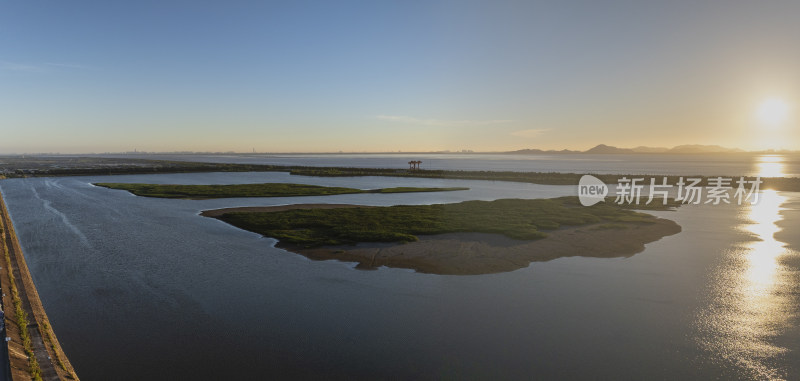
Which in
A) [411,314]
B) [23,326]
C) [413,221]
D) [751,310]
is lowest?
[411,314]

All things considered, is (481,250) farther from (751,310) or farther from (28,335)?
(28,335)

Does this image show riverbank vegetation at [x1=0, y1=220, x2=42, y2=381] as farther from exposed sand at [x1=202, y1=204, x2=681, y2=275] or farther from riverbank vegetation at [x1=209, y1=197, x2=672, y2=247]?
riverbank vegetation at [x1=209, y1=197, x2=672, y2=247]

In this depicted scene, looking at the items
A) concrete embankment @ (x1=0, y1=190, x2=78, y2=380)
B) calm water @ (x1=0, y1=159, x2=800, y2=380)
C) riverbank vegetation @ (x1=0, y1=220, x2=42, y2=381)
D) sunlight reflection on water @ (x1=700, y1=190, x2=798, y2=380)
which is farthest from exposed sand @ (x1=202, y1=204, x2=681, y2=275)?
riverbank vegetation @ (x1=0, y1=220, x2=42, y2=381)

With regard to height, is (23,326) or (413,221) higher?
(413,221)

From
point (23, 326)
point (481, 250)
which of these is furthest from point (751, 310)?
point (23, 326)

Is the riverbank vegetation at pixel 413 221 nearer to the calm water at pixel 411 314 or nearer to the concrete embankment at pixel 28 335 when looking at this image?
the calm water at pixel 411 314

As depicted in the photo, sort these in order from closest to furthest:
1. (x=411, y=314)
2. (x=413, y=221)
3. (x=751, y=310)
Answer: (x=411, y=314) → (x=751, y=310) → (x=413, y=221)

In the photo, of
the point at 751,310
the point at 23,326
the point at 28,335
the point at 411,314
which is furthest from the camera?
the point at 751,310
